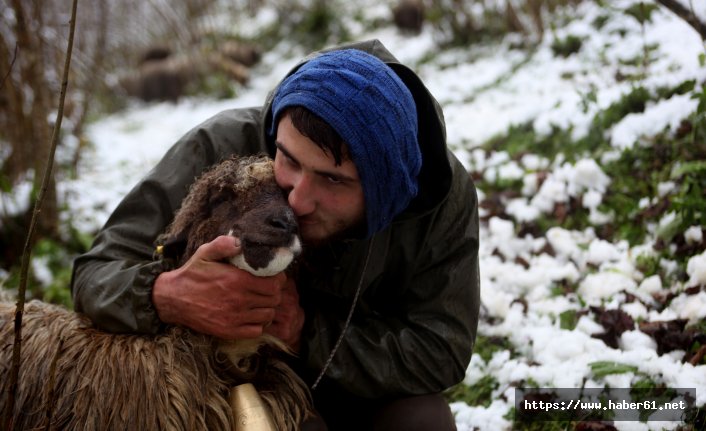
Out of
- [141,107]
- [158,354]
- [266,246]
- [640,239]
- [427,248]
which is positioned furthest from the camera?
[141,107]

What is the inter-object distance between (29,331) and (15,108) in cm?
312

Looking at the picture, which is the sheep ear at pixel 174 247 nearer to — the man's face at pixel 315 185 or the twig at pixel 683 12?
the man's face at pixel 315 185

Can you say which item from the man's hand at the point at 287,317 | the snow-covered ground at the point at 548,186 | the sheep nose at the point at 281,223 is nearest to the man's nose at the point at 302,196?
the sheep nose at the point at 281,223

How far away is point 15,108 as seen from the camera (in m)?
A: 4.72

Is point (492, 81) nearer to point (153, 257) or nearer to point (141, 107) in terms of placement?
point (153, 257)

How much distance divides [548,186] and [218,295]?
2.97 m

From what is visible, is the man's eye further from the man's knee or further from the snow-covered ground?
the snow-covered ground

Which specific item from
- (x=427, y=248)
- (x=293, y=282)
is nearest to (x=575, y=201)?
(x=427, y=248)

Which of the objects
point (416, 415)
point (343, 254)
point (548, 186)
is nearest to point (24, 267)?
point (343, 254)

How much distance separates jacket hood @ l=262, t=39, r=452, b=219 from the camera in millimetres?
2295

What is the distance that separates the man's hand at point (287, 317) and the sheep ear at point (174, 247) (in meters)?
0.36

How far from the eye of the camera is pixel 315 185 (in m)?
2.01

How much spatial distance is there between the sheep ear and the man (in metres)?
0.05

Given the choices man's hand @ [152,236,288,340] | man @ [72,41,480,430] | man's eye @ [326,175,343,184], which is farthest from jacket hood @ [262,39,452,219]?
man's hand @ [152,236,288,340]
